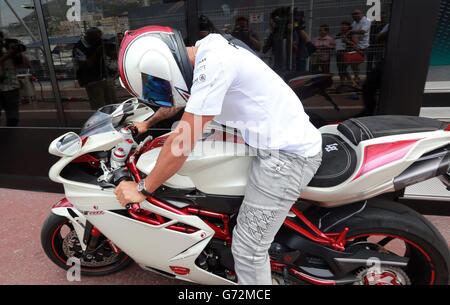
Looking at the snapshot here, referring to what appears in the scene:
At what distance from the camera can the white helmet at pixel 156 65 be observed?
1.36m

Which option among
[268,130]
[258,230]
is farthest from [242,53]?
[258,230]

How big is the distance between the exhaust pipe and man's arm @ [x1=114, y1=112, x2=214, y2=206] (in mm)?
1003

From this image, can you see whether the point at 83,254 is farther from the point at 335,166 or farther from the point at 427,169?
the point at 427,169

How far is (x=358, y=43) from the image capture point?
2916 mm

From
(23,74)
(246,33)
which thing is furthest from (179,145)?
(23,74)

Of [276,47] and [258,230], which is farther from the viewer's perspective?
[276,47]

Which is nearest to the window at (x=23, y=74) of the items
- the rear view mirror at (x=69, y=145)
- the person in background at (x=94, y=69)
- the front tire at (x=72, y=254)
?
the person in background at (x=94, y=69)

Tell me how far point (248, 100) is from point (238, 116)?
0.10 metres

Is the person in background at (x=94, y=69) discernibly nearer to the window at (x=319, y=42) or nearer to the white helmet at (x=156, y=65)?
the window at (x=319, y=42)

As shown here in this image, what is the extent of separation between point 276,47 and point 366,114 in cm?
109

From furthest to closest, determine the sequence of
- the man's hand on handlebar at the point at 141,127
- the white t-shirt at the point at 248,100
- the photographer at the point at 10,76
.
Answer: the photographer at the point at 10,76, the man's hand on handlebar at the point at 141,127, the white t-shirt at the point at 248,100

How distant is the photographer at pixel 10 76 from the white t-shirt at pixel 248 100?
3.52 meters

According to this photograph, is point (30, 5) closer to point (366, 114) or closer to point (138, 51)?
point (138, 51)

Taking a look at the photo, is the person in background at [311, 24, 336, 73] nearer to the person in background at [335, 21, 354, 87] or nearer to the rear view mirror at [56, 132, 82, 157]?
the person in background at [335, 21, 354, 87]
